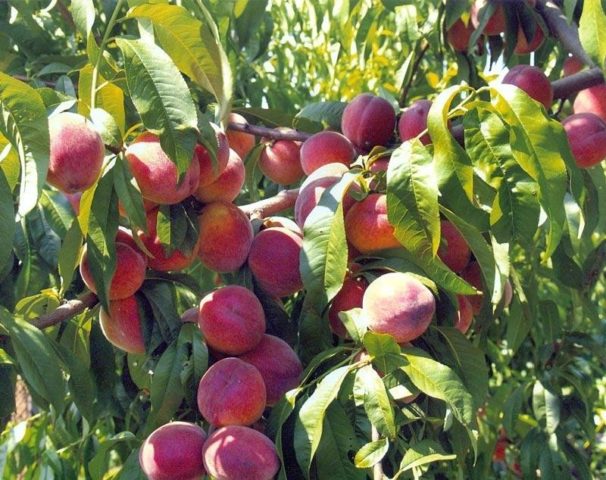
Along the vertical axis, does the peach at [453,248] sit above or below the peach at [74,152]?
below

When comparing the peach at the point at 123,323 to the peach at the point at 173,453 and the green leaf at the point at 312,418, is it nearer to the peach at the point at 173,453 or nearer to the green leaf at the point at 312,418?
the peach at the point at 173,453

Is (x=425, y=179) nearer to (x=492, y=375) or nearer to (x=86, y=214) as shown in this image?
(x=86, y=214)

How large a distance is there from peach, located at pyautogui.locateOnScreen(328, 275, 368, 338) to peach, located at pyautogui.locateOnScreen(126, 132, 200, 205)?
0.69ft

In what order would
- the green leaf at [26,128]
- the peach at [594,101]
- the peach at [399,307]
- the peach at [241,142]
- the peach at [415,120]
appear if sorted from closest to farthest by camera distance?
1. the green leaf at [26,128]
2. the peach at [399,307]
3. the peach at [415,120]
4. the peach at [594,101]
5. the peach at [241,142]

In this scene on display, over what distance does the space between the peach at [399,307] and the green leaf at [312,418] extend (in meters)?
0.08

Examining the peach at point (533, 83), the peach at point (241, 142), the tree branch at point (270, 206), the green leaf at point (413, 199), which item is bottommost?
the peach at point (241, 142)

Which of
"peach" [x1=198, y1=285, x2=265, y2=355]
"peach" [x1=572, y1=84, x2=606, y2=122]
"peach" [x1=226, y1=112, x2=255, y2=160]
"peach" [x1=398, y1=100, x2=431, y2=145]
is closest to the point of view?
"peach" [x1=198, y1=285, x2=265, y2=355]

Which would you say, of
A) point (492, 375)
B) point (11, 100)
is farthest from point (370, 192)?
point (492, 375)

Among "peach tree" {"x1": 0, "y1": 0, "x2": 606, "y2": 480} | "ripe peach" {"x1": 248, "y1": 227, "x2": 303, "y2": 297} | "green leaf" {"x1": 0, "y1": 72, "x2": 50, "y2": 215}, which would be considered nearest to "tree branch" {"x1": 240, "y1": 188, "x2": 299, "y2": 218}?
"peach tree" {"x1": 0, "y1": 0, "x2": 606, "y2": 480}

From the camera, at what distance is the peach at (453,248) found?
1.09 m

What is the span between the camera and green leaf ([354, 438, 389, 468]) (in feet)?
2.95

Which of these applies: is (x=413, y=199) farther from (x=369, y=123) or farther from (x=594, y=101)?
(x=594, y=101)

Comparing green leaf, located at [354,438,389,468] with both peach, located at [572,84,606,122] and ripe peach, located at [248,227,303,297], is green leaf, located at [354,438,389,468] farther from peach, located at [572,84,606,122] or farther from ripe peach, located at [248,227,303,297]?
peach, located at [572,84,606,122]

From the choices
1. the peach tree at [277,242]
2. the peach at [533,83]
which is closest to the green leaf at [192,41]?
the peach tree at [277,242]
